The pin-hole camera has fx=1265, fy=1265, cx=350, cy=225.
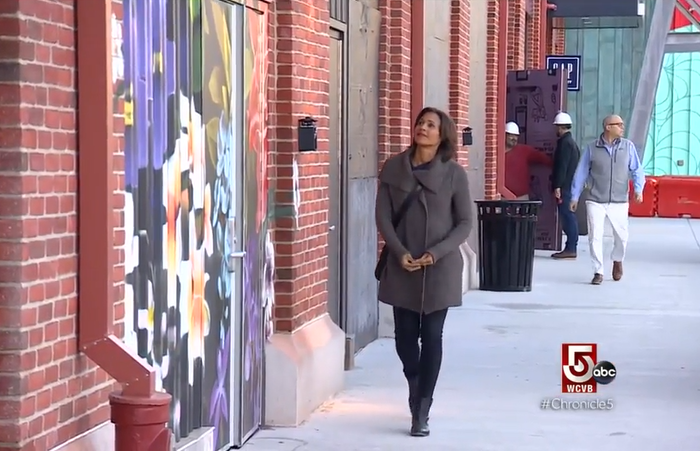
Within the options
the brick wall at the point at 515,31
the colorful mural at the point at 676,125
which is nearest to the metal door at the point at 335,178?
the brick wall at the point at 515,31

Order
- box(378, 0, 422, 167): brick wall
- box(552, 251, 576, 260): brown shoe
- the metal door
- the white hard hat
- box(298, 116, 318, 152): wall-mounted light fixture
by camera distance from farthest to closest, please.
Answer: box(552, 251, 576, 260): brown shoe, the white hard hat, box(378, 0, 422, 167): brick wall, the metal door, box(298, 116, 318, 152): wall-mounted light fixture

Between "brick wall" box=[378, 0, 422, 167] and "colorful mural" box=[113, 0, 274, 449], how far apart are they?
377 centimetres

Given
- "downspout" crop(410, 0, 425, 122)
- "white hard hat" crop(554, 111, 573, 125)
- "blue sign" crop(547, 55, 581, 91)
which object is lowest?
"white hard hat" crop(554, 111, 573, 125)

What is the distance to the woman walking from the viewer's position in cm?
751

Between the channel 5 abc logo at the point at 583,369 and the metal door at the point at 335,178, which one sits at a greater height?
the metal door at the point at 335,178

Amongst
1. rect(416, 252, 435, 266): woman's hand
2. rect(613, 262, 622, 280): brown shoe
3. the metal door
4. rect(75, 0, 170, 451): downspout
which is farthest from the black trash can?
rect(75, 0, 170, 451): downspout

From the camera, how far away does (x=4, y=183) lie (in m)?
4.36

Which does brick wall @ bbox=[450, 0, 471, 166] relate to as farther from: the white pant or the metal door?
the metal door

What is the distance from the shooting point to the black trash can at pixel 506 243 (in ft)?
48.2

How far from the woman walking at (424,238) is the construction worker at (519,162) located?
12.1 meters

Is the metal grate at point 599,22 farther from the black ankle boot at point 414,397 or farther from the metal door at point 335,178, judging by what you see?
the black ankle boot at point 414,397

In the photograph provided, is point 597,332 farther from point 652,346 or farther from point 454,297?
point 454,297

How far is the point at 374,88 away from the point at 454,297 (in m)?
4.08

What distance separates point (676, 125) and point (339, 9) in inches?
1374
